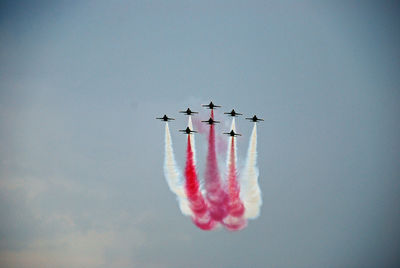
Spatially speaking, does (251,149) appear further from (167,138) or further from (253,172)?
(167,138)

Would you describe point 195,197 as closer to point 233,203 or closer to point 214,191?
point 214,191

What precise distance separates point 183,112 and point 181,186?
9184 millimetres

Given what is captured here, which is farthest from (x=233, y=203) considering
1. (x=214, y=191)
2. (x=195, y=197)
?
(x=195, y=197)

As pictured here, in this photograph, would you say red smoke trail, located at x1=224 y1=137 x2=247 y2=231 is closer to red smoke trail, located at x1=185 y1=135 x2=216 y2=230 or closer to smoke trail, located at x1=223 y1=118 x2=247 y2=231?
smoke trail, located at x1=223 y1=118 x2=247 y2=231

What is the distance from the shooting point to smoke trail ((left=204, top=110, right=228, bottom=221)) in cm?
7944

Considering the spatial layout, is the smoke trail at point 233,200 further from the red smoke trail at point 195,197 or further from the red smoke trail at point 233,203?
the red smoke trail at point 195,197

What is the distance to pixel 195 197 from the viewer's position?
79938 millimetres

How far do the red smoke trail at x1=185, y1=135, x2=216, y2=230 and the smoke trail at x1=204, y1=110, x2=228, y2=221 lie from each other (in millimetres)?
790

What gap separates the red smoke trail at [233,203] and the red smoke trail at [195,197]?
2139 millimetres

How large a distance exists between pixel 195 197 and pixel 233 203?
14.8 feet

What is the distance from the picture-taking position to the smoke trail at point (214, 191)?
79.4m

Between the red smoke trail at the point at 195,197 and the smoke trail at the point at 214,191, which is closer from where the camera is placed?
the smoke trail at the point at 214,191

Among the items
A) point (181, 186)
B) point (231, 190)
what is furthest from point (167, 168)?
point (231, 190)

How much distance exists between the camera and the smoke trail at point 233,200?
79.7 meters
